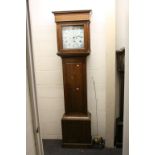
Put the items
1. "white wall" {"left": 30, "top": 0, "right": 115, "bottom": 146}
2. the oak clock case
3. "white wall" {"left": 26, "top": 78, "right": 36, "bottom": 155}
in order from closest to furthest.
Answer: "white wall" {"left": 26, "top": 78, "right": 36, "bottom": 155} → the oak clock case → "white wall" {"left": 30, "top": 0, "right": 115, "bottom": 146}

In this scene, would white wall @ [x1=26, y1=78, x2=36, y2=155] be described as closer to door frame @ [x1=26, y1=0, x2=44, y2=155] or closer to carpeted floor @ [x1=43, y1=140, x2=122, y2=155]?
door frame @ [x1=26, y1=0, x2=44, y2=155]

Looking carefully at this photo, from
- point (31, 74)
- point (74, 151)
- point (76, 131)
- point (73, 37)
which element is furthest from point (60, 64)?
point (31, 74)

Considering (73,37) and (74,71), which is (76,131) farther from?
(73,37)

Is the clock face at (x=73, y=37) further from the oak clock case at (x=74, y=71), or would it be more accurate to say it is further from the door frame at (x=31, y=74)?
the door frame at (x=31, y=74)

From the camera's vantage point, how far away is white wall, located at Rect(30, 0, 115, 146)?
8.48ft

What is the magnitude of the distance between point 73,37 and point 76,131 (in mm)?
1333

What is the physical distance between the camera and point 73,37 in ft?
8.27

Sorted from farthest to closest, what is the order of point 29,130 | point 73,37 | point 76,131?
point 76,131 → point 73,37 → point 29,130

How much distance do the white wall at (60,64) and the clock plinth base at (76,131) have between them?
23 cm

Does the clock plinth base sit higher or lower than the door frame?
lower

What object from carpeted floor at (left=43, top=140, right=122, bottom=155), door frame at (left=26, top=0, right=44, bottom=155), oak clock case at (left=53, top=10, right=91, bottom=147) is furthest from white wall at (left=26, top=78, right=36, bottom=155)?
carpeted floor at (left=43, top=140, right=122, bottom=155)
